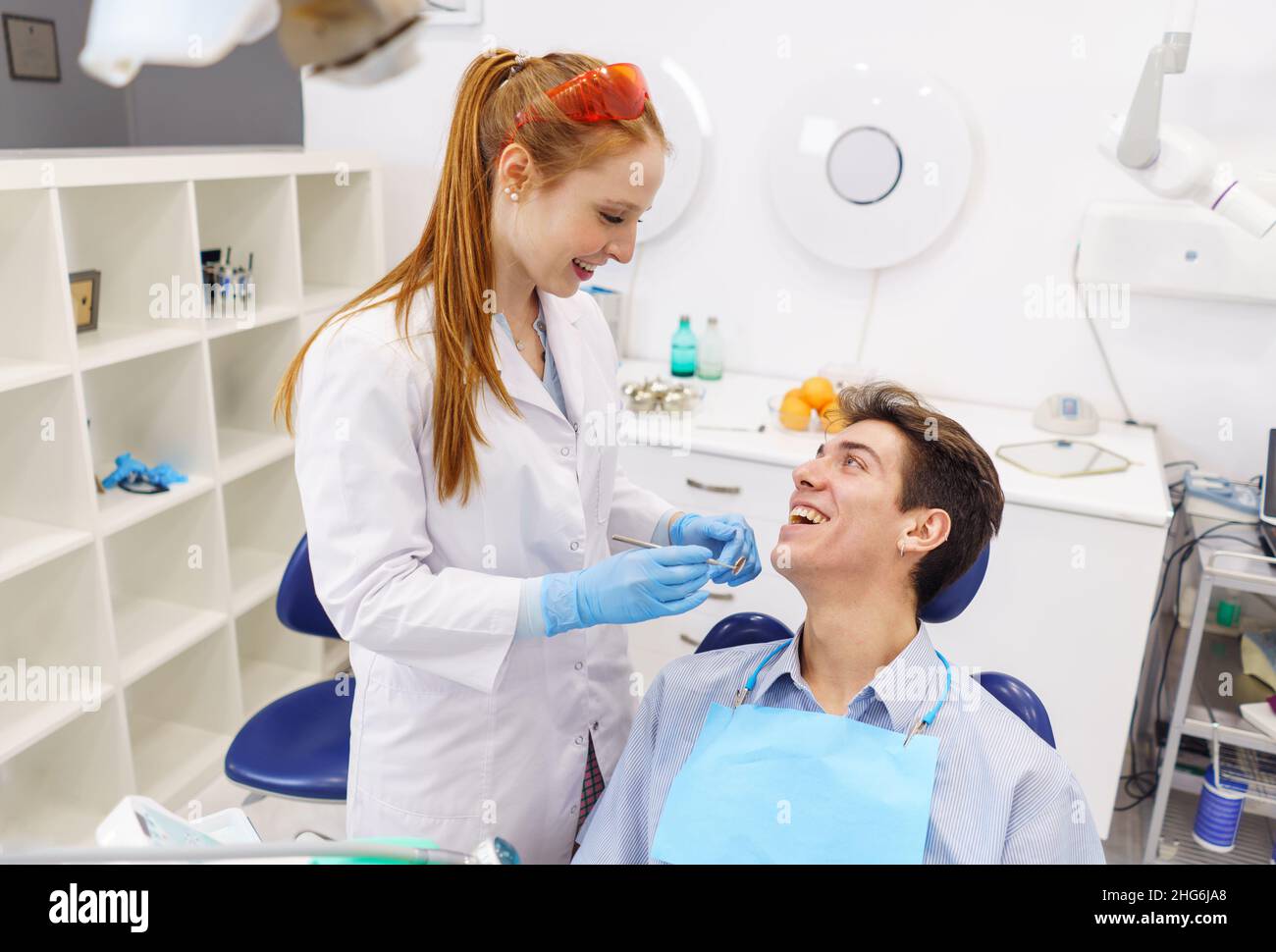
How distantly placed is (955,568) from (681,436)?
3.03 ft

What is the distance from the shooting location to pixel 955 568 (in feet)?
4.54

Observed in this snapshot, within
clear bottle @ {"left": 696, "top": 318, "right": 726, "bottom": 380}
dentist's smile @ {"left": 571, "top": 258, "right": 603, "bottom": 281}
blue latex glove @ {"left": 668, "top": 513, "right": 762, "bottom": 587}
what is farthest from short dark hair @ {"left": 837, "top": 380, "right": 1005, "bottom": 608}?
clear bottle @ {"left": 696, "top": 318, "right": 726, "bottom": 380}

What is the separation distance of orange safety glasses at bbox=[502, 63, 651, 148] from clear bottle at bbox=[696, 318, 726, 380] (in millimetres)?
1498

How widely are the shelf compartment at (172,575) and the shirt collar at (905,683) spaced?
1.53 meters

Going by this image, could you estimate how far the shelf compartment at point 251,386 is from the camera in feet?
8.23

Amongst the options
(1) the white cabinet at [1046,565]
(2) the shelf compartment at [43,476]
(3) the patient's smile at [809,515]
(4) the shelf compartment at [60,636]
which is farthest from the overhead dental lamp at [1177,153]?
(4) the shelf compartment at [60,636]

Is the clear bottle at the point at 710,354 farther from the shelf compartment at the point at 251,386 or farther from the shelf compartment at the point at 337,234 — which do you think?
the shelf compartment at the point at 251,386

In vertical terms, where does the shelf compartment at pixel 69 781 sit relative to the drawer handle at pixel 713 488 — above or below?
below

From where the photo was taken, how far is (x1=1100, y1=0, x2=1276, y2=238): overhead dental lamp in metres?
1.86

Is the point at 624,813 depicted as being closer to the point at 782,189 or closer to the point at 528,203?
the point at 528,203

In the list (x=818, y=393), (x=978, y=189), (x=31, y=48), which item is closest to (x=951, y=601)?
(x=818, y=393)

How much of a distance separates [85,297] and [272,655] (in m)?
1.12

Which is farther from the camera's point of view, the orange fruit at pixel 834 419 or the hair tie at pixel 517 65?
the orange fruit at pixel 834 419
